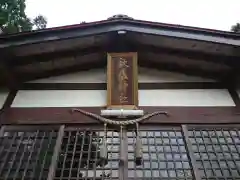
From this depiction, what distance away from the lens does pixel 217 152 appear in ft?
17.3

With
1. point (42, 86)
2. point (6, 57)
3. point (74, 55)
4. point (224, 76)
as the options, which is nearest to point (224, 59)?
point (224, 76)

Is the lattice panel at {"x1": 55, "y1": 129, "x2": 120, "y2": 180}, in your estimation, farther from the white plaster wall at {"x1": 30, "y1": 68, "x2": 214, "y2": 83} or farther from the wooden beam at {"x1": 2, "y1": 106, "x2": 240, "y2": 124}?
the white plaster wall at {"x1": 30, "y1": 68, "x2": 214, "y2": 83}

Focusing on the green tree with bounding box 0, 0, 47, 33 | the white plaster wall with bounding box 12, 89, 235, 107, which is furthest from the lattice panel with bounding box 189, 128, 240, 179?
the green tree with bounding box 0, 0, 47, 33

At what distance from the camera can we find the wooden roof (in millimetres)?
5734

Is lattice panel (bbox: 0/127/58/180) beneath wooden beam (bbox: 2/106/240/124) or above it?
beneath

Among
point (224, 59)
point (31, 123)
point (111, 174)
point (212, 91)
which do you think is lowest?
point (111, 174)

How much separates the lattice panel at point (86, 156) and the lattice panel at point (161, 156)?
27 cm

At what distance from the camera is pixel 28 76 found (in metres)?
6.39

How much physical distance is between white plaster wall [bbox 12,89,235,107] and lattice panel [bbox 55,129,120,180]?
663 mm

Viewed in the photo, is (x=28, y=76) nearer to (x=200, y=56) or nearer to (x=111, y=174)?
(x=111, y=174)

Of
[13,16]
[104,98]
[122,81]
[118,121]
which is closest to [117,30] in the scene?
[122,81]

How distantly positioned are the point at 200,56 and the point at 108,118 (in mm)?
2049

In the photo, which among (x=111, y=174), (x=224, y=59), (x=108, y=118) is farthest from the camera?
(x=224, y=59)

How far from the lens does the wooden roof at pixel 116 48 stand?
5734mm
